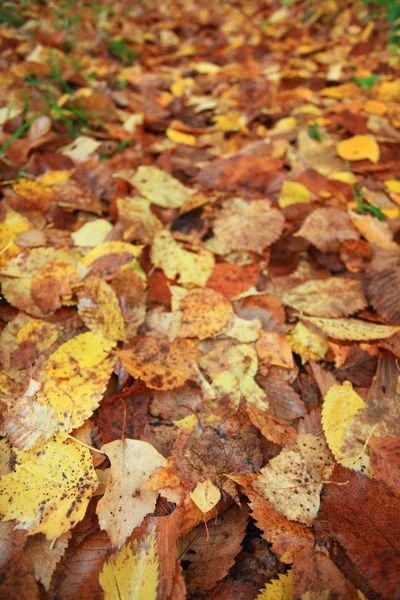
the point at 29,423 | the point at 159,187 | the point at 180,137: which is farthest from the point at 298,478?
the point at 180,137

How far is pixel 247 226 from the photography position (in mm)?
1509

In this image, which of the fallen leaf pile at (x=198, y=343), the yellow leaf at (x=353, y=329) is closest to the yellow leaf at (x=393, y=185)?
the fallen leaf pile at (x=198, y=343)

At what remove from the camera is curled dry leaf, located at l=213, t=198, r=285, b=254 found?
1.45 metres

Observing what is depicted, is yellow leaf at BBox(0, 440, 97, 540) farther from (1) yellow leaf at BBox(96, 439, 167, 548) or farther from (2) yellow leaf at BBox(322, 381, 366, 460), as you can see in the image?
(2) yellow leaf at BBox(322, 381, 366, 460)

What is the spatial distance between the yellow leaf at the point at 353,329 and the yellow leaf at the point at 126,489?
0.64 meters

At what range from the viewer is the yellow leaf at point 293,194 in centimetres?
161

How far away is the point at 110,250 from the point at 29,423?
2.25 feet

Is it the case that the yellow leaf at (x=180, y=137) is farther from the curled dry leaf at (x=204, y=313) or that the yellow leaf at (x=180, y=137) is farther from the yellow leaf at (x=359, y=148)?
the curled dry leaf at (x=204, y=313)

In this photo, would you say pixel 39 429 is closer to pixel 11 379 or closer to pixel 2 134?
pixel 11 379

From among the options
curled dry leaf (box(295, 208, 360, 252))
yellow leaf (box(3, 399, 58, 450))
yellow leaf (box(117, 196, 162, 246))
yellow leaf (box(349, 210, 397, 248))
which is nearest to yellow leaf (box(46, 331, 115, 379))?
yellow leaf (box(3, 399, 58, 450))

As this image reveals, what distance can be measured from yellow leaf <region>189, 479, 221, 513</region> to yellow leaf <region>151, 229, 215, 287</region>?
0.67 meters

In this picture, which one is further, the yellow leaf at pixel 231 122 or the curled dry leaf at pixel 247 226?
the yellow leaf at pixel 231 122

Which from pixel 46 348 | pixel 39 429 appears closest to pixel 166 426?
pixel 39 429

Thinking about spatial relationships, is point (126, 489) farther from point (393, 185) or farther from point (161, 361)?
point (393, 185)
